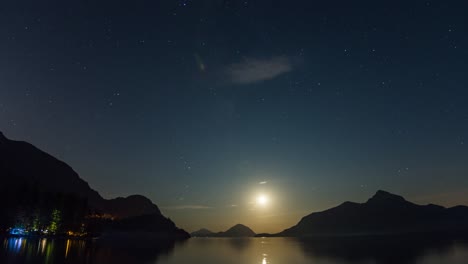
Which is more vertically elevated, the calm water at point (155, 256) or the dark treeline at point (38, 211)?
the dark treeline at point (38, 211)

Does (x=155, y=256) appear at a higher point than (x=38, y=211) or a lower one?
lower

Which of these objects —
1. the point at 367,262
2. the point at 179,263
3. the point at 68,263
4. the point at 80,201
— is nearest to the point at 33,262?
the point at 68,263

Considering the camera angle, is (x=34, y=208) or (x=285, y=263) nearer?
(x=285, y=263)

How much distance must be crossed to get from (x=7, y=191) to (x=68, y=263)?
86907mm

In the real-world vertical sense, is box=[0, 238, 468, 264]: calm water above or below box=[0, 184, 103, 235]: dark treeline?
below

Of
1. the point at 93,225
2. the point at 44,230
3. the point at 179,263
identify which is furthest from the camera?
the point at 93,225

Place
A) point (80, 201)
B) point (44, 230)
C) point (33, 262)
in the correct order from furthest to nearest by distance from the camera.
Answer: point (80, 201) < point (44, 230) < point (33, 262)

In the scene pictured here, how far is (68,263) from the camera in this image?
42.5m

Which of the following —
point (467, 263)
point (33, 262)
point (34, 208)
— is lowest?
point (467, 263)

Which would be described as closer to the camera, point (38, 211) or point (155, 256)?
point (155, 256)

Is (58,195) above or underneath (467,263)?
above

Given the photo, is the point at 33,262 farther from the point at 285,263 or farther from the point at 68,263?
the point at 285,263

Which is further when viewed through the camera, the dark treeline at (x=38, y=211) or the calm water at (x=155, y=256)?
the dark treeline at (x=38, y=211)

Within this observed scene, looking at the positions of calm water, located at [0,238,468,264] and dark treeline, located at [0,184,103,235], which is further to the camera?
dark treeline, located at [0,184,103,235]
